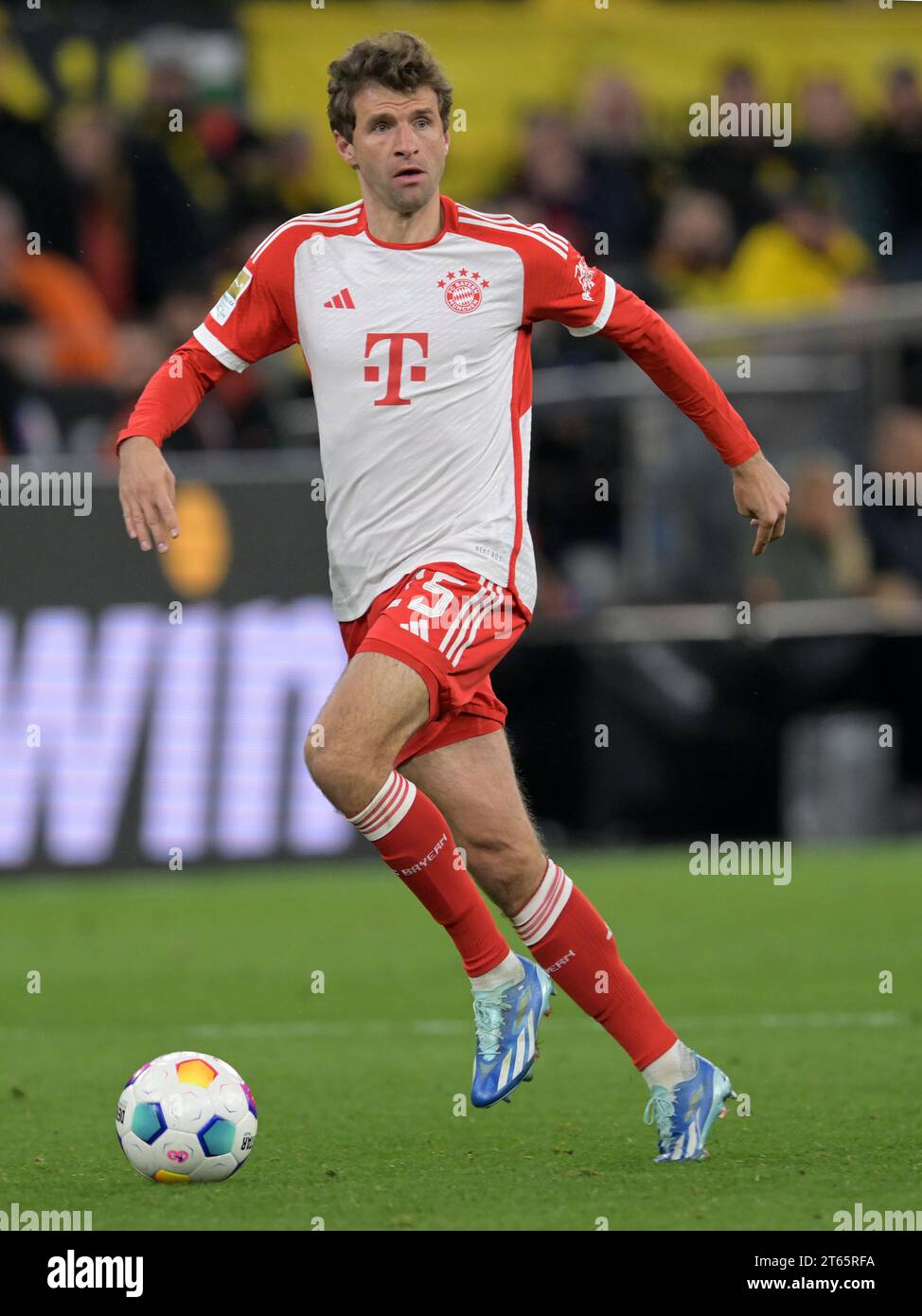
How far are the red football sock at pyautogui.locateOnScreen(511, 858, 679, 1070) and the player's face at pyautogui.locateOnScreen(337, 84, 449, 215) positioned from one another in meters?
1.59

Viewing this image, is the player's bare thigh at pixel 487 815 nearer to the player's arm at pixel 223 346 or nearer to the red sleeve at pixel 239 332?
the player's arm at pixel 223 346

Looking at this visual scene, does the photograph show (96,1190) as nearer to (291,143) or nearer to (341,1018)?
(341,1018)

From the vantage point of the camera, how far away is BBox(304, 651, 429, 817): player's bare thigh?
5113mm

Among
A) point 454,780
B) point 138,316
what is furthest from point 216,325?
point 138,316

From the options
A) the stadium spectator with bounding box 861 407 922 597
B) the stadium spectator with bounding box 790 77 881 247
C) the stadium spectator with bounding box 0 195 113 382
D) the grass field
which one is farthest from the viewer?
the stadium spectator with bounding box 790 77 881 247

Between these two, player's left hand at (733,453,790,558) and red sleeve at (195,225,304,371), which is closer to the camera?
player's left hand at (733,453,790,558)

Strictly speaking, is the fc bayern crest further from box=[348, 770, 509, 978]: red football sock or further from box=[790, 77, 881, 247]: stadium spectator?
box=[790, 77, 881, 247]: stadium spectator

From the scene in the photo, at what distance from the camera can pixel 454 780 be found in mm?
5344

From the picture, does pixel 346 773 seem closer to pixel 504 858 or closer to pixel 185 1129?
pixel 504 858

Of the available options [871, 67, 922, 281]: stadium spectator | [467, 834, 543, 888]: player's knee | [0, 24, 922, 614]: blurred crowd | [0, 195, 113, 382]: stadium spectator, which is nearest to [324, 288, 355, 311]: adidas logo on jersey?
[467, 834, 543, 888]: player's knee

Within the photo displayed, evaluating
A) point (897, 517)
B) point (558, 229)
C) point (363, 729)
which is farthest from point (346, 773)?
point (558, 229)

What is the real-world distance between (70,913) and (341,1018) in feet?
9.07

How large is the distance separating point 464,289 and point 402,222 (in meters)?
0.21

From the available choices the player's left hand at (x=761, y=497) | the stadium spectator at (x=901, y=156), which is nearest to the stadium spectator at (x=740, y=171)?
the stadium spectator at (x=901, y=156)
